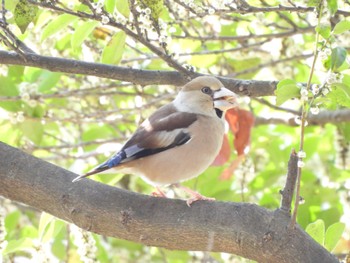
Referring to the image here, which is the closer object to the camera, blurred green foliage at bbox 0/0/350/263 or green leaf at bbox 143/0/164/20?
green leaf at bbox 143/0/164/20

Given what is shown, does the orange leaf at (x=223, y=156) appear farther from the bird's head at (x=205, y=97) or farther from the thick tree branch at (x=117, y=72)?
the thick tree branch at (x=117, y=72)

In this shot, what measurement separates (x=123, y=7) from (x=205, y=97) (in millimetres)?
956

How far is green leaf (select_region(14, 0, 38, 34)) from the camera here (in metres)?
3.63

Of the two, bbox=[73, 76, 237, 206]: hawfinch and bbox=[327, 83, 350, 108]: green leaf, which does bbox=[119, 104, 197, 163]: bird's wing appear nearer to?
bbox=[73, 76, 237, 206]: hawfinch

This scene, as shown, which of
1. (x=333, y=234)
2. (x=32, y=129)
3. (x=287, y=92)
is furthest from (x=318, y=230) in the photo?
(x=32, y=129)

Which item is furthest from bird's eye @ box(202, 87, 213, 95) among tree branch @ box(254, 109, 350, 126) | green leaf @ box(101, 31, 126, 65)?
tree branch @ box(254, 109, 350, 126)

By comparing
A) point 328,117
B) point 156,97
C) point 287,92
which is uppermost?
point 328,117

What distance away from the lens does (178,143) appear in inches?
166

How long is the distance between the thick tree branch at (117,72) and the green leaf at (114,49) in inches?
7.5

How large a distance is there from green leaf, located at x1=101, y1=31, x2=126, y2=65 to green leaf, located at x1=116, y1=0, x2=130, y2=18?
27 centimetres

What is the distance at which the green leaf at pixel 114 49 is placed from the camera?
3992 millimetres

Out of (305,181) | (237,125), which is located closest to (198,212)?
(237,125)

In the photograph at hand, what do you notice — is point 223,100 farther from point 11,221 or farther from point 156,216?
point 11,221

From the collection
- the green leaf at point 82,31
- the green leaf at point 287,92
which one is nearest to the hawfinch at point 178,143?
the green leaf at point 82,31
